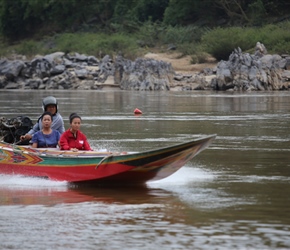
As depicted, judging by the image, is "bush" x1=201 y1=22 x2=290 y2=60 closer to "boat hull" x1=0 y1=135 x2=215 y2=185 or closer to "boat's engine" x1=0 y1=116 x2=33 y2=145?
"boat's engine" x1=0 y1=116 x2=33 y2=145

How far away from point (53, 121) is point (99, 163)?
6.59 feet

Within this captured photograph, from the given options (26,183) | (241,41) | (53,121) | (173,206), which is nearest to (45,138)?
(53,121)

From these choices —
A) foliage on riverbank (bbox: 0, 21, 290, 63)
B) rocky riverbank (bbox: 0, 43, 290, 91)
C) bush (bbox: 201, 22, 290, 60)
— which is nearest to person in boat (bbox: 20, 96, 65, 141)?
rocky riverbank (bbox: 0, 43, 290, 91)

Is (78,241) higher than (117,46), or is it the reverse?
(117,46)

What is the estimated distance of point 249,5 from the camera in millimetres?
68812

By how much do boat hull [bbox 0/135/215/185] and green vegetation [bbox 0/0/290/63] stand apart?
44434 millimetres

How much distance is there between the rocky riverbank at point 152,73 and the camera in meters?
49.3

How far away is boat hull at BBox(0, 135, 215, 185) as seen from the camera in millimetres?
12742

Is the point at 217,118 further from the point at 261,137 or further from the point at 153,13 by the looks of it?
the point at 153,13

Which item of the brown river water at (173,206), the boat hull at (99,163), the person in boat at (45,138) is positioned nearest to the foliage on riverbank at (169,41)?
the brown river water at (173,206)

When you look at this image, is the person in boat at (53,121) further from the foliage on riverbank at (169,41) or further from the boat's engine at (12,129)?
the foliage on riverbank at (169,41)

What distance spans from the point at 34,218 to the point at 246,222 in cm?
254

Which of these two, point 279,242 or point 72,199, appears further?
point 72,199

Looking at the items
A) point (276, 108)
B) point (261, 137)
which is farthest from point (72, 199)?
point (276, 108)
